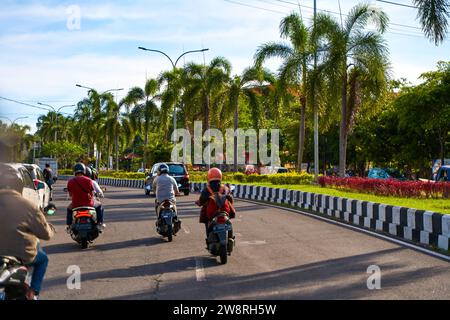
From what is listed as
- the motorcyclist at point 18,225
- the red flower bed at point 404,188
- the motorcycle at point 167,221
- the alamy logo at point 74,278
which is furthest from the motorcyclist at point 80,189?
the red flower bed at point 404,188

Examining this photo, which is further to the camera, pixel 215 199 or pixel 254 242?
pixel 254 242

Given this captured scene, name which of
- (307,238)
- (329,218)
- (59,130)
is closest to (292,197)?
(329,218)

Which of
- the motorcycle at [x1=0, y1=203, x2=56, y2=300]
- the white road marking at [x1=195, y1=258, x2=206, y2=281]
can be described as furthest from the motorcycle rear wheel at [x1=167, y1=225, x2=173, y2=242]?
the motorcycle at [x1=0, y1=203, x2=56, y2=300]

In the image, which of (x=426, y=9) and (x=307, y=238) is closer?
(x=307, y=238)

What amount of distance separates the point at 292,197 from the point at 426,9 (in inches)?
384

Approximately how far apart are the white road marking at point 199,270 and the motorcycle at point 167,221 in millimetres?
2509

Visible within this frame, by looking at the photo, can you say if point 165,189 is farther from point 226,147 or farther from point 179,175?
point 226,147

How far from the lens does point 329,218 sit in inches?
760

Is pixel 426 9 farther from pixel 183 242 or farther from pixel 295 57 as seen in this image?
pixel 295 57

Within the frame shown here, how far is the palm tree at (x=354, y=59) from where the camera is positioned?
2996cm

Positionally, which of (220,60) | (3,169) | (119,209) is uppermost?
(220,60)

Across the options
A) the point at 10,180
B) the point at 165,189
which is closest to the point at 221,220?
the point at 165,189

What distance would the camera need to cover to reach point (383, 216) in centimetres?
1547

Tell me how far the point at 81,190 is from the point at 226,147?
181 feet
